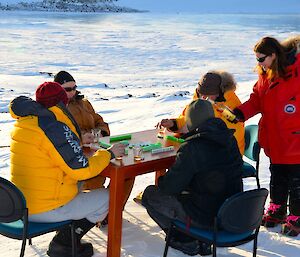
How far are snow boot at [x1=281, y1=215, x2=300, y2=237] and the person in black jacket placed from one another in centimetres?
99

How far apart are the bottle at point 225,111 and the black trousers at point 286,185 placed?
1.66 feet

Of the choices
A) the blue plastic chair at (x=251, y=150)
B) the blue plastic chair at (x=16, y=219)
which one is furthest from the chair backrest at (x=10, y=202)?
the blue plastic chair at (x=251, y=150)

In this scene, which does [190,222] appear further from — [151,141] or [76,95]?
[76,95]

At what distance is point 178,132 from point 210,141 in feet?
3.55

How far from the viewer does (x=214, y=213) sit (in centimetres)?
311

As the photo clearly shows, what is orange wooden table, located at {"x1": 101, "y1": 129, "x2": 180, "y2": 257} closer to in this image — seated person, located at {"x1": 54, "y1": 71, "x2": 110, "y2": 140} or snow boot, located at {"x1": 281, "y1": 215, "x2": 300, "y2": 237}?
seated person, located at {"x1": 54, "y1": 71, "x2": 110, "y2": 140}

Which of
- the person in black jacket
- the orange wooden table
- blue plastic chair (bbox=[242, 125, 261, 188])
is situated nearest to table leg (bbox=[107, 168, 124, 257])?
the orange wooden table

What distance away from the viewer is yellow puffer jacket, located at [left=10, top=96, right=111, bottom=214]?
2895 mm

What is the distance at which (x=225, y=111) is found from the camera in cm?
399

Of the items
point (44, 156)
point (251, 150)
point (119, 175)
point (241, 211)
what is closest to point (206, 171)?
point (241, 211)

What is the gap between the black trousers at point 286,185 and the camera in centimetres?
397

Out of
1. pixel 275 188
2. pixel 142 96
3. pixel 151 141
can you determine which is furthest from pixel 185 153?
pixel 142 96

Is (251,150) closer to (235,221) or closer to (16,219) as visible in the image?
(235,221)

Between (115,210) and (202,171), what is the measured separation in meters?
0.66
